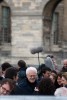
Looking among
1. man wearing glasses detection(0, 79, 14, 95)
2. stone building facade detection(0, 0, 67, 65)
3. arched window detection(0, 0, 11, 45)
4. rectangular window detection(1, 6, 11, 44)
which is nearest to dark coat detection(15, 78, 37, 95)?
man wearing glasses detection(0, 79, 14, 95)

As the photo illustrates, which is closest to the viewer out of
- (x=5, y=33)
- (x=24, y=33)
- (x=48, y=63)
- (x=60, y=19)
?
(x=48, y=63)

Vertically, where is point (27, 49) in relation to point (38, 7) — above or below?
below

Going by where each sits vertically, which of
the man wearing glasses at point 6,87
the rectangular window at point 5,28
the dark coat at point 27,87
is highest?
the man wearing glasses at point 6,87

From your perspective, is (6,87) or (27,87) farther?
(27,87)

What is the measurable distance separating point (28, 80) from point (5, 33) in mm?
36211

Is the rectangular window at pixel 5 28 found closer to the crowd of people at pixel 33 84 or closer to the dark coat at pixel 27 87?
the crowd of people at pixel 33 84

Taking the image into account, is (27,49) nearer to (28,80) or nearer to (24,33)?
(24,33)

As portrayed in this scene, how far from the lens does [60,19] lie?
1956 inches

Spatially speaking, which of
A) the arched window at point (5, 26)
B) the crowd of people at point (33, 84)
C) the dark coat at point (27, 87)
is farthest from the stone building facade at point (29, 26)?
the dark coat at point (27, 87)

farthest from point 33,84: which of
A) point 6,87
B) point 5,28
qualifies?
point 5,28

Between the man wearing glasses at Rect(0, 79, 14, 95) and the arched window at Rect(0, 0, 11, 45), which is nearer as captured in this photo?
the man wearing glasses at Rect(0, 79, 14, 95)

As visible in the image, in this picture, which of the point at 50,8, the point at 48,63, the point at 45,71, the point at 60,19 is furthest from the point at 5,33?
the point at 45,71

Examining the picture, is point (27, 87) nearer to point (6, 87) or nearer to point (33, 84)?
point (33, 84)

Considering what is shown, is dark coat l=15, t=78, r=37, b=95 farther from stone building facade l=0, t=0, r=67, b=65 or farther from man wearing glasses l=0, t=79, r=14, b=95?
stone building facade l=0, t=0, r=67, b=65
